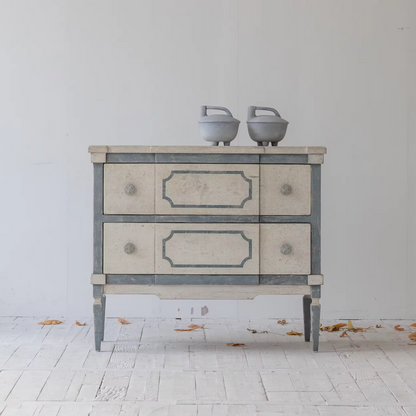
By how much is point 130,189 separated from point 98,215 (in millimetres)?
174

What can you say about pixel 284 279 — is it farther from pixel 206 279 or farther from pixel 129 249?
pixel 129 249

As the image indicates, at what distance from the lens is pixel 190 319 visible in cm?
315

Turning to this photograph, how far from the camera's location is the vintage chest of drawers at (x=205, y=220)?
2441 mm

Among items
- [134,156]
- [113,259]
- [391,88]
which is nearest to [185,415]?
[113,259]

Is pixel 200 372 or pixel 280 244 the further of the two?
pixel 280 244

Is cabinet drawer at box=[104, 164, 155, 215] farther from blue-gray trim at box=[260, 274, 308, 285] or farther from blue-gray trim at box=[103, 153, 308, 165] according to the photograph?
blue-gray trim at box=[260, 274, 308, 285]

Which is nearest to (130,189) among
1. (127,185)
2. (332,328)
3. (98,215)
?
(127,185)

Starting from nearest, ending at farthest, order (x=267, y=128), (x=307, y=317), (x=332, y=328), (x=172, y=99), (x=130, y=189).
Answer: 1. (x=130, y=189)
2. (x=267, y=128)
3. (x=307, y=317)
4. (x=332, y=328)
5. (x=172, y=99)

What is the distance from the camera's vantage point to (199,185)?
244 centimetres

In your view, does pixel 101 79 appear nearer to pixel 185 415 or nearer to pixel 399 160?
pixel 399 160

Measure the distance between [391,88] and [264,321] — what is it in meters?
1.41

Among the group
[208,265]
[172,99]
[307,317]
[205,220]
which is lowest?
[307,317]

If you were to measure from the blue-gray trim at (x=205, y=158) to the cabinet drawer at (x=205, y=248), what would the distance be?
10.4 inches

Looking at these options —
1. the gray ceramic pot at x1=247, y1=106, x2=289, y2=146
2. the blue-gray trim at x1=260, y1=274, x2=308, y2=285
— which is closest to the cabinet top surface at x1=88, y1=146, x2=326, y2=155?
the gray ceramic pot at x1=247, y1=106, x2=289, y2=146
